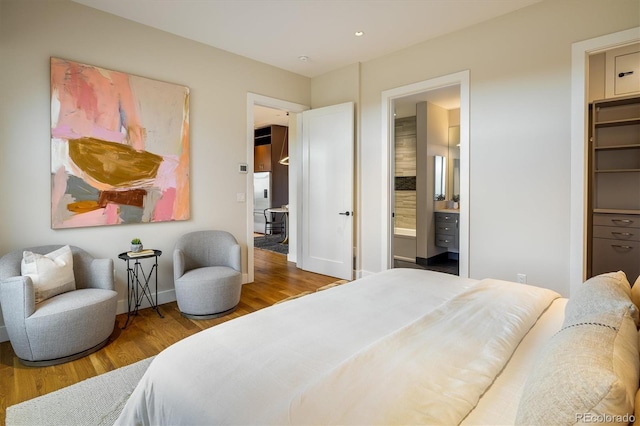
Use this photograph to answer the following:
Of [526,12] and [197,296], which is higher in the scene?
[526,12]

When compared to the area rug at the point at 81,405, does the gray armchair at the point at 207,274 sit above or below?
above

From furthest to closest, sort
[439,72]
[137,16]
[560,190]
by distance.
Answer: [439,72] < [137,16] < [560,190]

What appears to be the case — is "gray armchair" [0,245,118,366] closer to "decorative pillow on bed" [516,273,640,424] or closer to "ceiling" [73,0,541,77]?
"ceiling" [73,0,541,77]

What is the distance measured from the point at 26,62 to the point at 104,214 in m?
1.37

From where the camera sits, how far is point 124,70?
3264 millimetres

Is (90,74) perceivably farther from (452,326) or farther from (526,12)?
(526,12)

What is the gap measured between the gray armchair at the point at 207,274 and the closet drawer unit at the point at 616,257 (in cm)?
390

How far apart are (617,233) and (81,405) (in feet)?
16.2

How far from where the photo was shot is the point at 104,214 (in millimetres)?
3154

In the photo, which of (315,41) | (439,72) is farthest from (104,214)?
(439,72)

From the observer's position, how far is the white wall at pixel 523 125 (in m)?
2.94

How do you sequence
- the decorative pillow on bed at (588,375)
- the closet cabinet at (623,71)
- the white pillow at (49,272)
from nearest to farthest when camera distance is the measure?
the decorative pillow on bed at (588,375) < the white pillow at (49,272) < the closet cabinet at (623,71)

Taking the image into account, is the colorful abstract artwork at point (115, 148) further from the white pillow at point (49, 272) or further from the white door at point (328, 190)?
the white door at point (328, 190)

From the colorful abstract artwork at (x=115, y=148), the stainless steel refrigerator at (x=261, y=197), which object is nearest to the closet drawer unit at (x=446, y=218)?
the colorful abstract artwork at (x=115, y=148)
